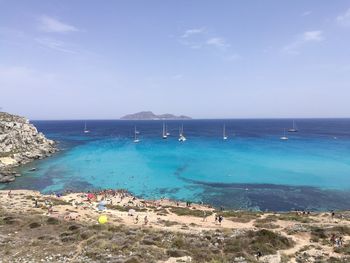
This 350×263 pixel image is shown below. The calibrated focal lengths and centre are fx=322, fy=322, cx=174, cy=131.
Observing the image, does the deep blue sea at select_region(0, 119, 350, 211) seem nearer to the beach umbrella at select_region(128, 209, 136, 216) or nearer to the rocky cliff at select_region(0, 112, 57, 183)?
the rocky cliff at select_region(0, 112, 57, 183)

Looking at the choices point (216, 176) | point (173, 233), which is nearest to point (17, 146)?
point (216, 176)

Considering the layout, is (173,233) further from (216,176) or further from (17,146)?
(17,146)

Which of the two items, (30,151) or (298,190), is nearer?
(298,190)

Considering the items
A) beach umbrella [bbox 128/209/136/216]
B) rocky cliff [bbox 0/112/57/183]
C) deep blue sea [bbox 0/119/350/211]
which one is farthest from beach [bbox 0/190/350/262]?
rocky cliff [bbox 0/112/57/183]

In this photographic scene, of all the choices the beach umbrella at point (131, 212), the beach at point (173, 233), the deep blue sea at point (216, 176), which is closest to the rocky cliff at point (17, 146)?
the deep blue sea at point (216, 176)

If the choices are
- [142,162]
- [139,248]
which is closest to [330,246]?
[139,248]

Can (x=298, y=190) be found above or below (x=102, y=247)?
below

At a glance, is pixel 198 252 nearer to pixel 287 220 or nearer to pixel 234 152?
pixel 287 220
